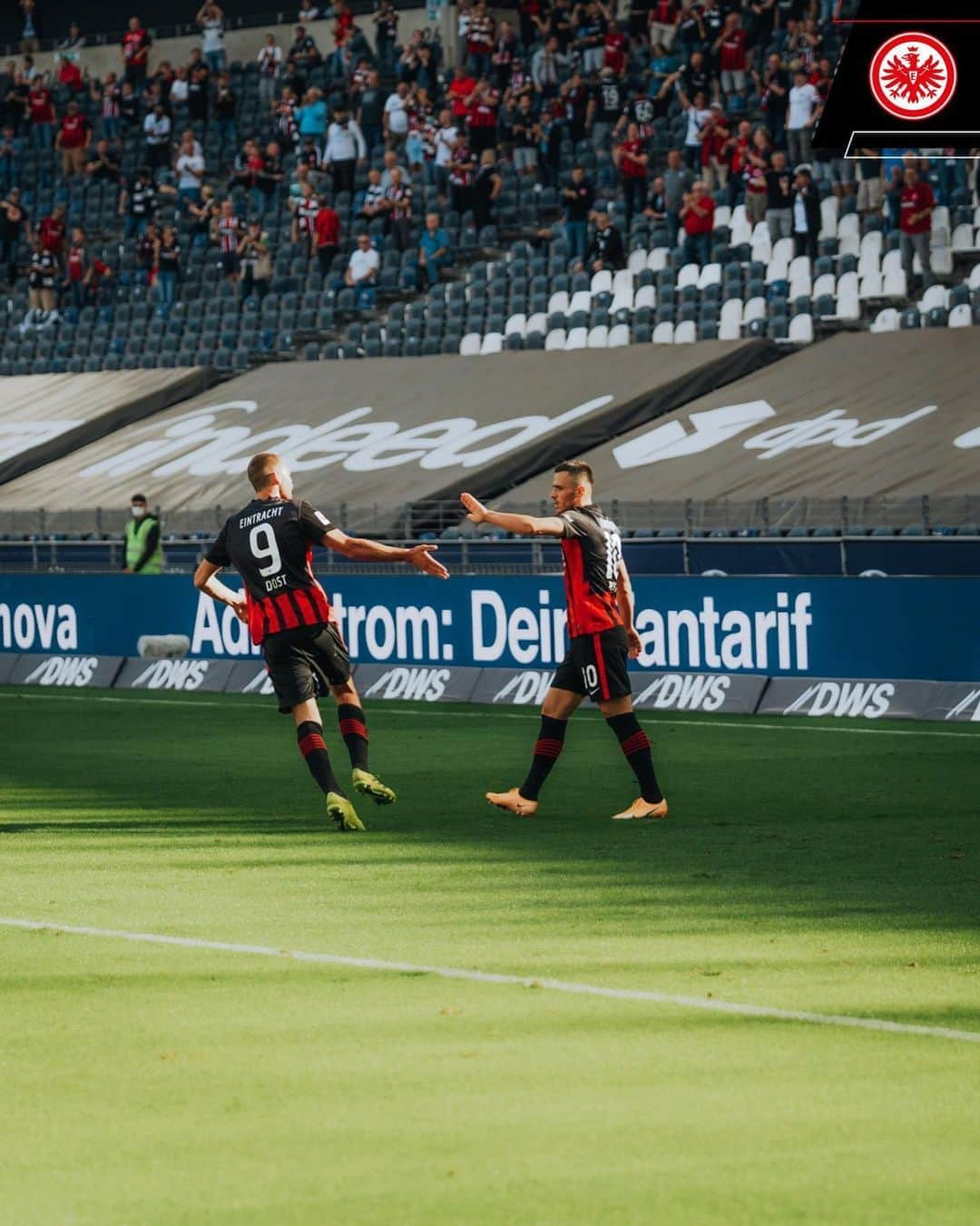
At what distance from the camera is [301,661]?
516 inches

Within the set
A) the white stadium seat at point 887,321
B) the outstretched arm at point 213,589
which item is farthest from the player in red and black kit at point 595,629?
the white stadium seat at point 887,321

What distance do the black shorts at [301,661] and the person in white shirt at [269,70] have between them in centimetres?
3188

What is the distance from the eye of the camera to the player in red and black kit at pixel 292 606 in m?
12.9

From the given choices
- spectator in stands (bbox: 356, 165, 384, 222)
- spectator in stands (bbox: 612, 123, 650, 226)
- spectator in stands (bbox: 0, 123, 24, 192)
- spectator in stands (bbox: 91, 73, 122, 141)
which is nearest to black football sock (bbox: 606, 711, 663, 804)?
spectator in stands (bbox: 612, 123, 650, 226)

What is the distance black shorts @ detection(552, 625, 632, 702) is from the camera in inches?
514

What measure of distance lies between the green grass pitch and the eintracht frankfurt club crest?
187 inches

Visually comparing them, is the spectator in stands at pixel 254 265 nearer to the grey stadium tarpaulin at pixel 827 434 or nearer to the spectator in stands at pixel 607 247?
the spectator in stands at pixel 607 247

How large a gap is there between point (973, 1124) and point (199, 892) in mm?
5455

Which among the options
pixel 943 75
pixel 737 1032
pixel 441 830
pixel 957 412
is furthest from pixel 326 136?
pixel 737 1032

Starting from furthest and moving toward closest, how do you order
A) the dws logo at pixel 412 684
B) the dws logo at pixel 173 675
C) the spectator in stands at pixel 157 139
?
the spectator in stands at pixel 157 139 → the dws logo at pixel 173 675 → the dws logo at pixel 412 684

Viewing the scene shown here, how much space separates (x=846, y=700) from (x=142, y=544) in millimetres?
9753

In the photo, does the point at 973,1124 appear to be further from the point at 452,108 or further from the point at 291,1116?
the point at 452,108

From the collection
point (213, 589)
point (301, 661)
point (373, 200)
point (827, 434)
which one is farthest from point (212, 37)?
point (301, 661)

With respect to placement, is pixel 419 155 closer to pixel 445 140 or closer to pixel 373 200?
pixel 445 140
